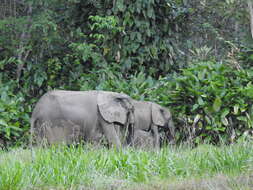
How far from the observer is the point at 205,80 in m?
10.6

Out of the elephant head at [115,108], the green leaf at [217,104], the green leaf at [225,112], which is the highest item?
the elephant head at [115,108]

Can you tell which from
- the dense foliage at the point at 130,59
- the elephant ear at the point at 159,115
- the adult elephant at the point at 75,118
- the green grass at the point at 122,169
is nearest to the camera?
the green grass at the point at 122,169

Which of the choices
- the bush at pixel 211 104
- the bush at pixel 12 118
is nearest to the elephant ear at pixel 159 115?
the bush at pixel 211 104

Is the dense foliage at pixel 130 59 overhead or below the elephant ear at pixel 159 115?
overhead

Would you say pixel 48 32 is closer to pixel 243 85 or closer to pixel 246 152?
pixel 243 85

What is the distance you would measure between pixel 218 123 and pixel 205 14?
6.51 metres

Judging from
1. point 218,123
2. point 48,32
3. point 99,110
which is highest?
point 48,32

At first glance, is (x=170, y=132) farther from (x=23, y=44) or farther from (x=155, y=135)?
(x=23, y=44)

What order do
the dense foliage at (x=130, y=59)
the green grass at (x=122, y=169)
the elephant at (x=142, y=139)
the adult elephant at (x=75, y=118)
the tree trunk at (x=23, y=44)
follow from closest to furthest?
the green grass at (x=122, y=169)
the adult elephant at (x=75, y=118)
the elephant at (x=142, y=139)
the dense foliage at (x=130, y=59)
the tree trunk at (x=23, y=44)

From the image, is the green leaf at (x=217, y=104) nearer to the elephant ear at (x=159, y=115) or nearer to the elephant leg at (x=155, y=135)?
the elephant ear at (x=159, y=115)

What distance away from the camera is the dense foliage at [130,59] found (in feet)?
33.6

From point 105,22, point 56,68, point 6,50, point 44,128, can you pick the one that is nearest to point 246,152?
point 44,128

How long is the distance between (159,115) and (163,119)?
14cm

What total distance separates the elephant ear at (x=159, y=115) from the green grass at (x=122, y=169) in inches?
91.6
